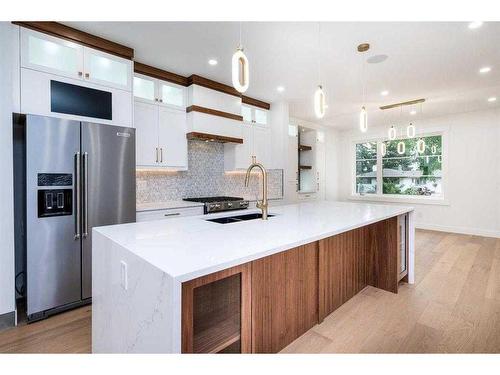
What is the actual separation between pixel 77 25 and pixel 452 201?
7.05m

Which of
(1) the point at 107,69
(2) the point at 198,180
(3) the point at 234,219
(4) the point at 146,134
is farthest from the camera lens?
(2) the point at 198,180

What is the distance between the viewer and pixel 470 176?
544cm

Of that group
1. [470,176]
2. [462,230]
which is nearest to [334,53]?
[470,176]

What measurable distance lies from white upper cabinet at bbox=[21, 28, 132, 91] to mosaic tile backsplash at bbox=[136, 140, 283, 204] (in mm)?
1252

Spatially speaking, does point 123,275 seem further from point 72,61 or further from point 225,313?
point 72,61

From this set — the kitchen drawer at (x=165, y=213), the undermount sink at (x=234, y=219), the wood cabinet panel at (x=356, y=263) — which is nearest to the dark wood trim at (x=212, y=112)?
the kitchen drawer at (x=165, y=213)

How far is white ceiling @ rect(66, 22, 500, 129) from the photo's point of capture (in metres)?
2.44

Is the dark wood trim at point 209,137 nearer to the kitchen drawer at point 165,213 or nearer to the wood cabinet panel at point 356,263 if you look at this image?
the kitchen drawer at point 165,213

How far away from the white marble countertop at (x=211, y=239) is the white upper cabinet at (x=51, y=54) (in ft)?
5.63

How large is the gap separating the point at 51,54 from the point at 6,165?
1.06 metres

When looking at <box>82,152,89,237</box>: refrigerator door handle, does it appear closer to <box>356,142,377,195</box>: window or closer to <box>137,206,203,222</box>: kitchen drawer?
<box>137,206,203,222</box>: kitchen drawer

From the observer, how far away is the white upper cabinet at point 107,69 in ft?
8.37

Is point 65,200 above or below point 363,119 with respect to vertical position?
below
